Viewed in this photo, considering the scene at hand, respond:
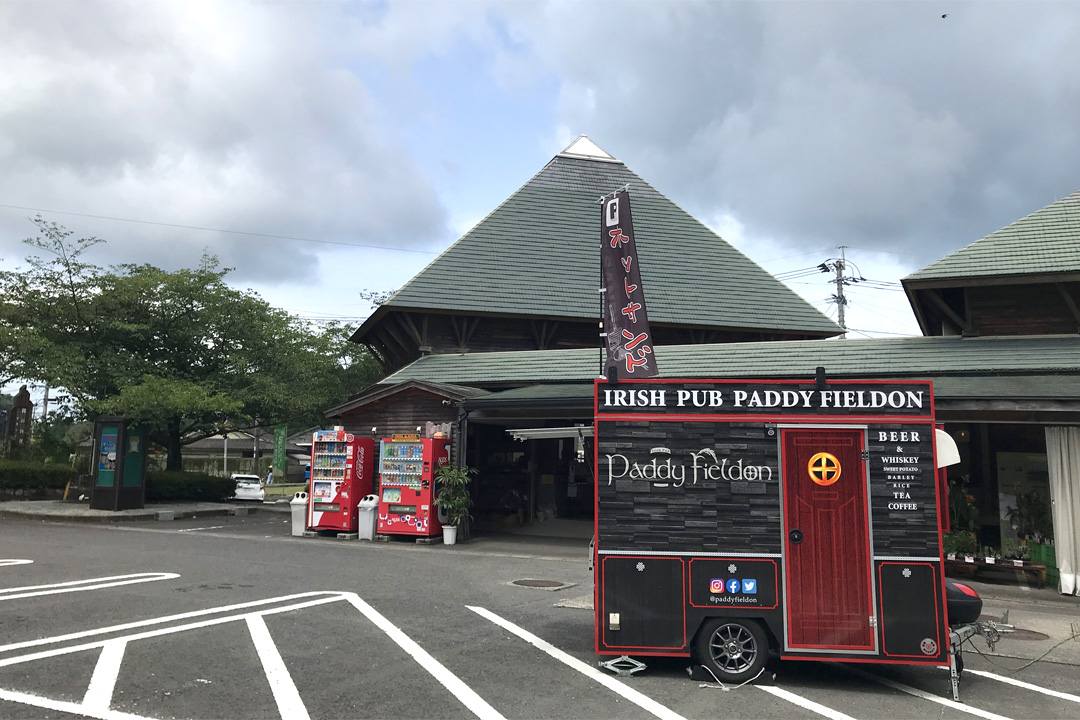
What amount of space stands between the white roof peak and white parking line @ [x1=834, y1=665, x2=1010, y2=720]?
2531cm

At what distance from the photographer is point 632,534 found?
291 inches

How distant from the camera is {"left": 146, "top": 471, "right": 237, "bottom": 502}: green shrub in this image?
2778 cm

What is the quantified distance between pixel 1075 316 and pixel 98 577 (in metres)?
19.0

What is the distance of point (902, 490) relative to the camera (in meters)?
7.19

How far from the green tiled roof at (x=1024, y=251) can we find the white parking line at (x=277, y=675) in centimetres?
1456

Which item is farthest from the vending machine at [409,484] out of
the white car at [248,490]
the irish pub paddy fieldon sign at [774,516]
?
the white car at [248,490]

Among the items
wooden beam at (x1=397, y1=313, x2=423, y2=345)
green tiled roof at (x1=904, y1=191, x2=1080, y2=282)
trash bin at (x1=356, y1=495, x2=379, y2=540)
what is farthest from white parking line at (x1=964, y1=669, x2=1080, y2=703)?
wooden beam at (x1=397, y1=313, x2=423, y2=345)

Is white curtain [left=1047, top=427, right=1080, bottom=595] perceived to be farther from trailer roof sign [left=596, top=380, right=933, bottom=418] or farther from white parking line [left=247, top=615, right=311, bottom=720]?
white parking line [left=247, top=615, right=311, bottom=720]

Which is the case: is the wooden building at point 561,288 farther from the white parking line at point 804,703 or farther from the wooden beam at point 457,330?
the white parking line at point 804,703

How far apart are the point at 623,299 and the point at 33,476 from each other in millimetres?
23537

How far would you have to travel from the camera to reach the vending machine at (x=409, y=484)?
1791 cm

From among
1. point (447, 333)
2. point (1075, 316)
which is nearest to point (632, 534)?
point (1075, 316)

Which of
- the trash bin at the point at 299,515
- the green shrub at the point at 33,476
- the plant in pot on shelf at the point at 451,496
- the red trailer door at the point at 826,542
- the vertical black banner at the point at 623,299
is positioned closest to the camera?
the red trailer door at the point at 826,542

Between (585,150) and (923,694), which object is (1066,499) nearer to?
(923,694)
